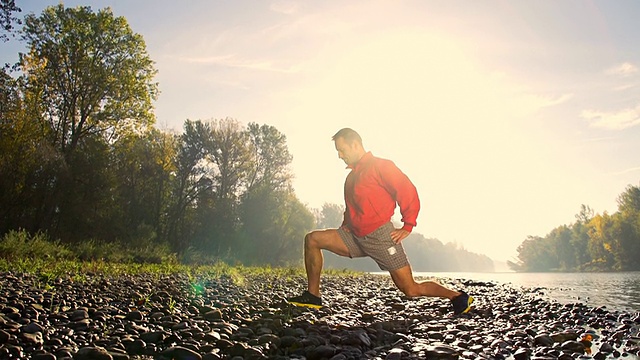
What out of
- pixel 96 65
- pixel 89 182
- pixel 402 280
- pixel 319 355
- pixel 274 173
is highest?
pixel 96 65

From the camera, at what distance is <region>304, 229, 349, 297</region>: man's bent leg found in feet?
20.2

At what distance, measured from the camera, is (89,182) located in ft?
95.3

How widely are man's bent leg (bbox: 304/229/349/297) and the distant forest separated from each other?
1958 centimetres

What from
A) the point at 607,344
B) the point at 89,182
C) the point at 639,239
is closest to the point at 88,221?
the point at 89,182

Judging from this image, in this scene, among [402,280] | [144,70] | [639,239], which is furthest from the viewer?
[639,239]

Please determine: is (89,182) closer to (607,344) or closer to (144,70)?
(144,70)

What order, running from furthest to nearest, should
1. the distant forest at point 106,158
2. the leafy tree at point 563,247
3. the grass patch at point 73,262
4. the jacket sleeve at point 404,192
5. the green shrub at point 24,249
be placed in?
the leafy tree at point 563,247 < the distant forest at point 106,158 < the green shrub at point 24,249 < the grass patch at point 73,262 < the jacket sleeve at point 404,192

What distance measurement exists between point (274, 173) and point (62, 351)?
46.0 m

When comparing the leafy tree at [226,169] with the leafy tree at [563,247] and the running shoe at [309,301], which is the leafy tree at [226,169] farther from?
the leafy tree at [563,247]

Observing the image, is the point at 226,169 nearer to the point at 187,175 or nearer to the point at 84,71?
the point at 187,175

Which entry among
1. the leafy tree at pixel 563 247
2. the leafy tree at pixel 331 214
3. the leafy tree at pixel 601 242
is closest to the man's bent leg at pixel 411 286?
the leafy tree at pixel 601 242

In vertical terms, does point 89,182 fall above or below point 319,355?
above

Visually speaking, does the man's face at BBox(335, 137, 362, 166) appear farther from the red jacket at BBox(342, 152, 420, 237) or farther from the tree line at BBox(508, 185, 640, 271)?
the tree line at BBox(508, 185, 640, 271)

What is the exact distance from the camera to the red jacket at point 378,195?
566cm
